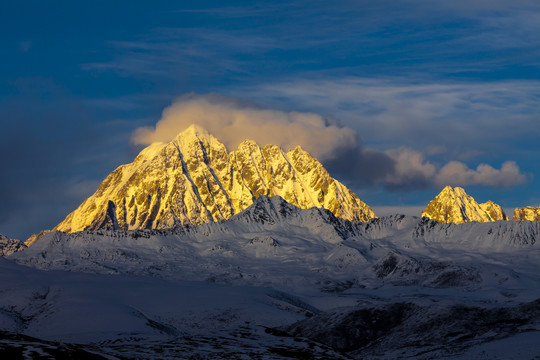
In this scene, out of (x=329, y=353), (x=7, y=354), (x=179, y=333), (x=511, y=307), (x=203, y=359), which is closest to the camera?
(x=7, y=354)

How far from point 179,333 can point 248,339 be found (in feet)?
294

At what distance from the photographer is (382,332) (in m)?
156

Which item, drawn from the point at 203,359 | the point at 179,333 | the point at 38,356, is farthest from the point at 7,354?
the point at 179,333

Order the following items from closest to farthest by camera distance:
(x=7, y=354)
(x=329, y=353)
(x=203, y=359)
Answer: (x=7, y=354) → (x=203, y=359) → (x=329, y=353)

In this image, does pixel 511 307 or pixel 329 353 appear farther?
pixel 511 307

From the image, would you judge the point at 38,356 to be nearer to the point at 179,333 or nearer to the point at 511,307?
the point at 511,307

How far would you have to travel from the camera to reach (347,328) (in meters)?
156

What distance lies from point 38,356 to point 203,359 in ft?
66.6

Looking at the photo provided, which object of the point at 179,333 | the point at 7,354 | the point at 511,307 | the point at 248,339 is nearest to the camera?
the point at 7,354

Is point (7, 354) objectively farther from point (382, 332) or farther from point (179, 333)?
point (179, 333)

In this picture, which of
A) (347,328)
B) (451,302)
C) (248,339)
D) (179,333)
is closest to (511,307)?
(451,302)

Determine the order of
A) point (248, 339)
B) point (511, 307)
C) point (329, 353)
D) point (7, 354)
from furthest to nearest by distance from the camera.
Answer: point (511, 307) < point (248, 339) < point (329, 353) < point (7, 354)

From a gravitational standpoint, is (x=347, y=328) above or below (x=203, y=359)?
above

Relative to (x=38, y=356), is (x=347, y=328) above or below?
above
